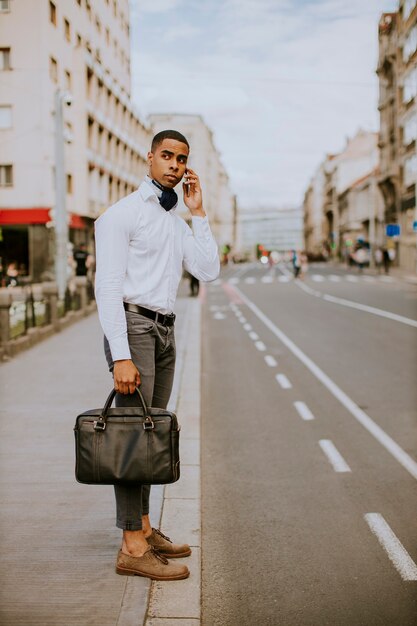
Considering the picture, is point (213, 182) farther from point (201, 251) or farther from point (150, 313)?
point (150, 313)

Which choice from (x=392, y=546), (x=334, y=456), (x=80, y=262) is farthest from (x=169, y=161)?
(x=80, y=262)

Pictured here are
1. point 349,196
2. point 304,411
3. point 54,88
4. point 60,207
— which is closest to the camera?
point 304,411

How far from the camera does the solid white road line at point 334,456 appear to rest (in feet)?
19.6

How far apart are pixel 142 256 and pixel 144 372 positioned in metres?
0.56

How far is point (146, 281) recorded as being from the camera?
355 centimetres

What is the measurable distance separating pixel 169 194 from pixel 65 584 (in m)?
1.93

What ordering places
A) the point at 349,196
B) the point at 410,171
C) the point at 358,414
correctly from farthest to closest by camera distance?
the point at 349,196 → the point at 410,171 → the point at 358,414

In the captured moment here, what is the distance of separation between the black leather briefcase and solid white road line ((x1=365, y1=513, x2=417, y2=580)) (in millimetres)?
1412

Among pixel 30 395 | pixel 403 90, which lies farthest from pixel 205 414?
pixel 403 90

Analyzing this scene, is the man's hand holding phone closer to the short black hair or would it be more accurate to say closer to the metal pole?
the short black hair

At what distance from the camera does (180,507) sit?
477 cm

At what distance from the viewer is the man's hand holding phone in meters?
3.67

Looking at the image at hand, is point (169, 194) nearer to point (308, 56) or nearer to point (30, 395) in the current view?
point (308, 56)

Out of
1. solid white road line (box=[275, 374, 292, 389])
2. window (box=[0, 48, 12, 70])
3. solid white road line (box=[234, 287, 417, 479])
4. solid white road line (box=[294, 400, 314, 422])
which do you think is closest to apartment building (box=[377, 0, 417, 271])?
solid white road line (box=[234, 287, 417, 479])
